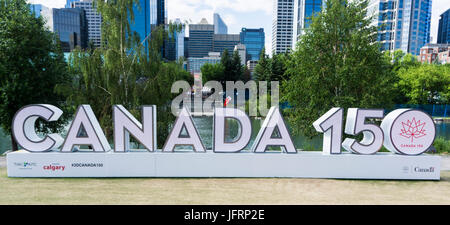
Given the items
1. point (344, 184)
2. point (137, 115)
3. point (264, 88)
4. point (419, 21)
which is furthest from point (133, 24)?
point (419, 21)

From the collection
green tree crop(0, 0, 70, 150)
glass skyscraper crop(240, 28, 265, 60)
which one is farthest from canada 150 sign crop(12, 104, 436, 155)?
glass skyscraper crop(240, 28, 265, 60)

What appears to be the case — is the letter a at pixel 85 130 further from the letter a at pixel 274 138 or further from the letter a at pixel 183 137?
the letter a at pixel 274 138

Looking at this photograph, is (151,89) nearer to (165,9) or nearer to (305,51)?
(305,51)

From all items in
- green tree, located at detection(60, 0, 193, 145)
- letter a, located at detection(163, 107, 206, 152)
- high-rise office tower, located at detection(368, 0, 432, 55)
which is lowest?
letter a, located at detection(163, 107, 206, 152)

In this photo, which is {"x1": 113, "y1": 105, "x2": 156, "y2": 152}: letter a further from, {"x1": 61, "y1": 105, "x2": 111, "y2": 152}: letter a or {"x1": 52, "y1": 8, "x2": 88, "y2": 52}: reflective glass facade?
{"x1": 52, "y1": 8, "x2": 88, "y2": 52}: reflective glass facade

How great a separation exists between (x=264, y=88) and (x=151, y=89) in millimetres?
26786

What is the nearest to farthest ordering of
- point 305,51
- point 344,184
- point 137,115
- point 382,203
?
point 382,203 → point 344,184 → point 137,115 → point 305,51

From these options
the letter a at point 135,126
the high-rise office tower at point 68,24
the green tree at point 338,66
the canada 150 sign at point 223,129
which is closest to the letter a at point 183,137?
the canada 150 sign at point 223,129

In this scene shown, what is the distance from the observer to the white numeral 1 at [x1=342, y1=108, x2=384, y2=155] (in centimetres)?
852

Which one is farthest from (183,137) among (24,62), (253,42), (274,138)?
(253,42)

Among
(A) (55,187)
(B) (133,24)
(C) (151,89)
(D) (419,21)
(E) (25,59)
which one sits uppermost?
(D) (419,21)

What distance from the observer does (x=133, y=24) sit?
12.6 meters

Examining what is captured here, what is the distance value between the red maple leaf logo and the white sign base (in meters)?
0.82

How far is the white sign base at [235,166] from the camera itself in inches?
343
